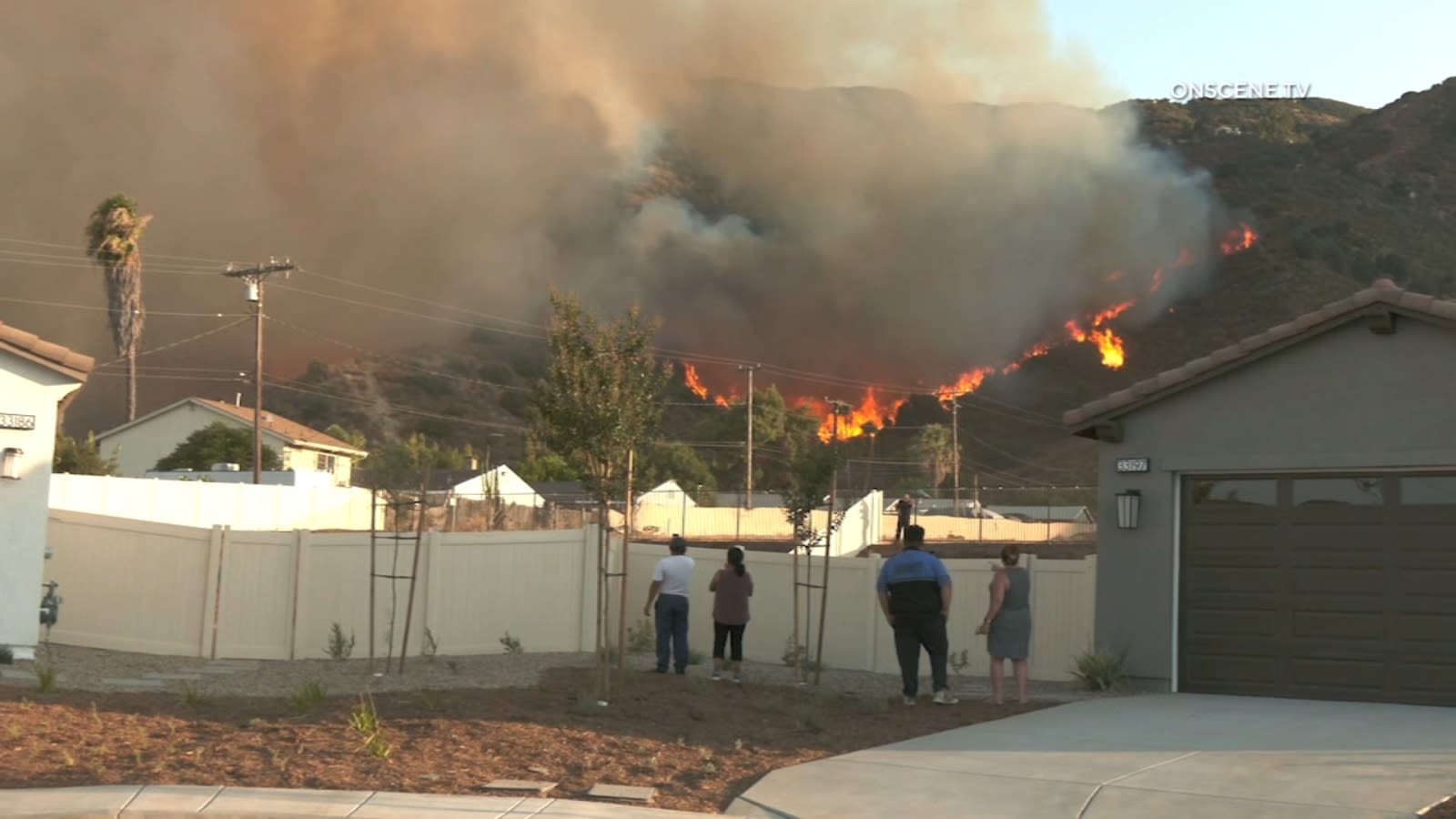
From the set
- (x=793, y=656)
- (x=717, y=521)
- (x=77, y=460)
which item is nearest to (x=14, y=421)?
(x=793, y=656)

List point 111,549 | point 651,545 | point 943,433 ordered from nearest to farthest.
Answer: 1. point 111,549
2. point 651,545
3. point 943,433

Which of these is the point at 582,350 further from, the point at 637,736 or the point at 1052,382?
the point at 1052,382

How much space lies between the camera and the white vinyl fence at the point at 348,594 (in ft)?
61.0

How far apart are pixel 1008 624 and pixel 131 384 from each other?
54507 mm

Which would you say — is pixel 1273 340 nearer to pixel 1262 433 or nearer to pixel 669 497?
pixel 1262 433

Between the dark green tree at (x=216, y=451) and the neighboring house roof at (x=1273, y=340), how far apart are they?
162ft

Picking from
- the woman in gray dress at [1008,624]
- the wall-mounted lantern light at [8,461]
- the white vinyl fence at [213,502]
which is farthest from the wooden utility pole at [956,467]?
the wall-mounted lantern light at [8,461]

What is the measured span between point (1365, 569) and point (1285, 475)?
1.22m

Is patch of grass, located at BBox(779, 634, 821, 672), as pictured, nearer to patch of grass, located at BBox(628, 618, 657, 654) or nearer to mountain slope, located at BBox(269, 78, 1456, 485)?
patch of grass, located at BBox(628, 618, 657, 654)

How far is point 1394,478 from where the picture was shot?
14.2 metres

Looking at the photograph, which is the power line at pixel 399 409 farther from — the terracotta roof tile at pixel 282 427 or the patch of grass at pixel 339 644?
the patch of grass at pixel 339 644

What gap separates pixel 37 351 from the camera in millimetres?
16281

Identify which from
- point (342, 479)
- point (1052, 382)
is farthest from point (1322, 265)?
point (342, 479)

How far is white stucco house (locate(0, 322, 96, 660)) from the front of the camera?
16172 millimetres
